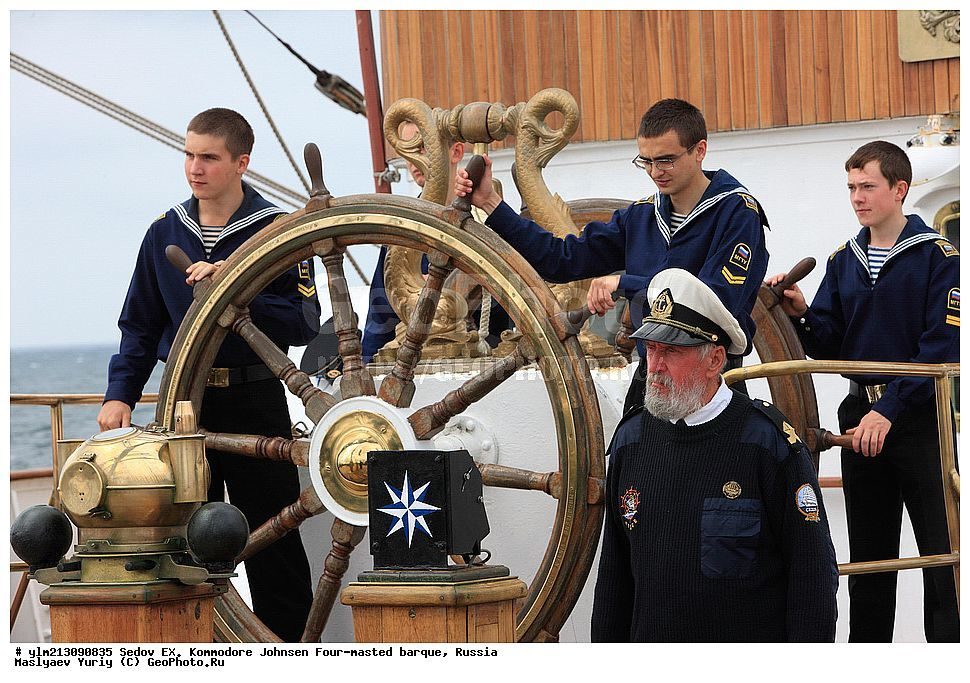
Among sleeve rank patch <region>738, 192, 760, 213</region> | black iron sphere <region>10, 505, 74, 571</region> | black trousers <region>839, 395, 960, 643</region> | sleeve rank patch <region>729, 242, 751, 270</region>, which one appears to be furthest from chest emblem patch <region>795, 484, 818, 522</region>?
black iron sphere <region>10, 505, 74, 571</region>

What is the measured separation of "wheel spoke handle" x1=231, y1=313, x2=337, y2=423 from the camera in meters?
2.93

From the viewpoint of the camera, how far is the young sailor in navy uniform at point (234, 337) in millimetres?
3203

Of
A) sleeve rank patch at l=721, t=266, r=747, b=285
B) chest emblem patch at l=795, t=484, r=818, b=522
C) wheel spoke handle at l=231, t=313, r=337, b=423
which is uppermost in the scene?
sleeve rank patch at l=721, t=266, r=747, b=285

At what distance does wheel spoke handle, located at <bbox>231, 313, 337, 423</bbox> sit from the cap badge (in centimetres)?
80

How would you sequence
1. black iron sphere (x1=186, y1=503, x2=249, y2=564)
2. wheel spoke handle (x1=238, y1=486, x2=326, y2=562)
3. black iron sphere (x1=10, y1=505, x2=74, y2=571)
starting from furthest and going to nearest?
wheel spoke handle (x1=238, y1=486, x2=326, y2=562) → black iron sphere (x1=10, y1=505, x2=74, y2=571) → black iron sphere (x1=186, y1=503, x2=249, y2=564)

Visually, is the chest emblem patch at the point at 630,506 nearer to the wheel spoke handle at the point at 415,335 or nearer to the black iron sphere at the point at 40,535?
the wheel spoke handle at the point at 415,335

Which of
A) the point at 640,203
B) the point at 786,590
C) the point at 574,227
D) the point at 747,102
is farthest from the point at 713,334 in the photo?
the point at 747,102

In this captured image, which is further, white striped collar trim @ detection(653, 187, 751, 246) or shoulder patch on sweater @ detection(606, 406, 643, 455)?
white striped collar trim @ detection(653, 187, 751, 246)

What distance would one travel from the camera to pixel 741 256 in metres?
2.77

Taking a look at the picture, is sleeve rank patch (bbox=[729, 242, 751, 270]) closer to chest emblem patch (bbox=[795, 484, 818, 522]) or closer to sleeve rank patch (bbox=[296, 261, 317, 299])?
chest emblem patch (bbox=[795, 484, 818, 522])

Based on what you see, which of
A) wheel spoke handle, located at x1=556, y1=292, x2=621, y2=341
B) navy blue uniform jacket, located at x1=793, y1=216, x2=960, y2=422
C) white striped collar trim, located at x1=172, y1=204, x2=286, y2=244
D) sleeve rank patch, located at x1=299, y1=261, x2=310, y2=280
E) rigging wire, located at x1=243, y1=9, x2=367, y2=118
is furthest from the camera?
rigging wire, located at x1=243, y1=9, x2=367, y2=118

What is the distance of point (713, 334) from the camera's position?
2.38 meters

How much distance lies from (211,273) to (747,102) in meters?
2.41
